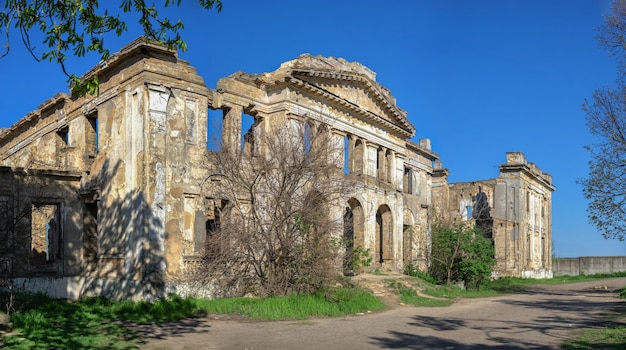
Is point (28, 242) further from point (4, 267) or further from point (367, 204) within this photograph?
point (367, 204)

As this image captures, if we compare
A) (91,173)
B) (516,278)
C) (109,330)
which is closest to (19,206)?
(91,173)

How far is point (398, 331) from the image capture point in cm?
1259

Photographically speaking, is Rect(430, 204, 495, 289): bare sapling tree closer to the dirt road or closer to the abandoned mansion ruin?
the abandoned mansion ruin

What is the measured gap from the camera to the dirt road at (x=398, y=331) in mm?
10773

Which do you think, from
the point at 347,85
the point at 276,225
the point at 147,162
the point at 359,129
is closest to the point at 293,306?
the point at 276,225

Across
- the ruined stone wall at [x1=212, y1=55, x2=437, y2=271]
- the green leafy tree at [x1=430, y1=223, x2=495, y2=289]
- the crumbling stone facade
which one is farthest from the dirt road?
the crumbling stone facade

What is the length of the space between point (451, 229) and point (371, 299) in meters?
10.5

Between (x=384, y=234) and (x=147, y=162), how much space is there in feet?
43.6

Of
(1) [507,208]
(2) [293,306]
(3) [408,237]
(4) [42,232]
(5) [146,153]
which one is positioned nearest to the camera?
(2) [293,306]

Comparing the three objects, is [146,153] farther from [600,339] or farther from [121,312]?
[600,339]

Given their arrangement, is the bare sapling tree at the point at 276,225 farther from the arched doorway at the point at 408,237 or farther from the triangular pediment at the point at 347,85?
the arched doorway at the point at 408,237

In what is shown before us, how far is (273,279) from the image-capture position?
617 inches

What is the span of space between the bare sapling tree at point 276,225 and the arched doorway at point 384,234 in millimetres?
10073

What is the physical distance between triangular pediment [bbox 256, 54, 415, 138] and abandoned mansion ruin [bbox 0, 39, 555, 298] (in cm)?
7
